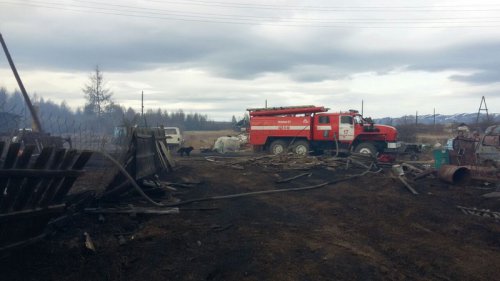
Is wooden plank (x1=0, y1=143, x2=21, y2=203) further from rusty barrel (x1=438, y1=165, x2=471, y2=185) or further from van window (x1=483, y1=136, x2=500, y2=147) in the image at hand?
van window (x1=483, y1=136, x2=500, y2=147)

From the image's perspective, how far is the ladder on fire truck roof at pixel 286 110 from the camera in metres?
22.4

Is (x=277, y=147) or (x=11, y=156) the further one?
(x=277, y=147)

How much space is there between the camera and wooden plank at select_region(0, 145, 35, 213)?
414cm

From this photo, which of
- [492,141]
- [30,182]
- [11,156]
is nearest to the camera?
[11,156]

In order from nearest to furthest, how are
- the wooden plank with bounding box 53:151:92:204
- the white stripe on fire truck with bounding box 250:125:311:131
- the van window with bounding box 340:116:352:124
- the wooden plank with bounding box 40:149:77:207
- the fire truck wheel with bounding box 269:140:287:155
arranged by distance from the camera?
the wooden plank with bounding box 40:149:77:207, the wooden plank with bounding box 53:151:92:204, the van window with bounding box 340:116:352:124, the white stripe on fire truck with bounding box 250:125:311:131, the fire truck wheel with bounding box 269:140:287:155

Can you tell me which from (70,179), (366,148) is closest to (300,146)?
(366,148)

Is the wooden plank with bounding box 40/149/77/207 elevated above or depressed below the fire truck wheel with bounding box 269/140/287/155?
above

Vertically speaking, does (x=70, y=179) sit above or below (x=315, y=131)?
below

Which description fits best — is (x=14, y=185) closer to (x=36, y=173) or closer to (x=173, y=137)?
(x=36, y=173)

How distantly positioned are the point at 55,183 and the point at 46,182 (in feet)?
0.44

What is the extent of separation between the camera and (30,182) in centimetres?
433

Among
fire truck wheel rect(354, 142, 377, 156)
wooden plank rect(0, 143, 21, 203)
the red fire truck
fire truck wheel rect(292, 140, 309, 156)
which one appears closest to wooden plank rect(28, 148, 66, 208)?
wooden plank rect(0, 143, 21, 203)

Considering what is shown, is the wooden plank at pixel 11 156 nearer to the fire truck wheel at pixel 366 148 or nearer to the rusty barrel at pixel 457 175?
the rusty barrel at pixel 457 175

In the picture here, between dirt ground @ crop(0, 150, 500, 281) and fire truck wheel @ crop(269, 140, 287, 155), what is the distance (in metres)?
13.5
